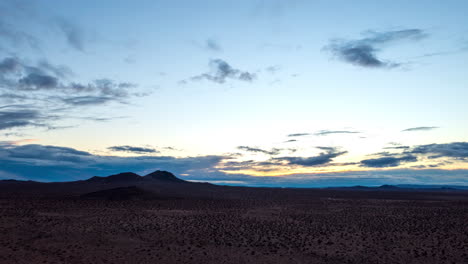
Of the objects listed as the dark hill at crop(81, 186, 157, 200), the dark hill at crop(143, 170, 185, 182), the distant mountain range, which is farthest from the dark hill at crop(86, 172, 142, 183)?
the dark hill at crop(81, 186, 157, 200)

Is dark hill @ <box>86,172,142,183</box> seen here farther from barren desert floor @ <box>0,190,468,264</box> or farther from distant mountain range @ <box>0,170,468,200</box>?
barren desert floor @ <box>0,190,468,264</box>

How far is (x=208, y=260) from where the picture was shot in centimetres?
1942

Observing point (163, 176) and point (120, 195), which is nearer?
point (120, 195)

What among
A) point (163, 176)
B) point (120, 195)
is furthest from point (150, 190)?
point (163, 176)

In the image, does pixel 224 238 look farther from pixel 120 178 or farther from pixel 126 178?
pixel 120 178

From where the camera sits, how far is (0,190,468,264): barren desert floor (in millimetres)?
19797

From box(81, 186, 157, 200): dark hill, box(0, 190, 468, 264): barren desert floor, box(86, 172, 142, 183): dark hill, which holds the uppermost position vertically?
box(86, 172, 142, 183): dark hill

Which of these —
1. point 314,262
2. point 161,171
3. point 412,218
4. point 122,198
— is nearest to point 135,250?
point 314,262

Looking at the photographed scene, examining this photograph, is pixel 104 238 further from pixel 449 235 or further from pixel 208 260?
pixel 449 235

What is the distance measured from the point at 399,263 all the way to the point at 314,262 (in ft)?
15.9

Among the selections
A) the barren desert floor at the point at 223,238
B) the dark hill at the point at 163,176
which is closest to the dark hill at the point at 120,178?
the dark hill at the point at 163,176

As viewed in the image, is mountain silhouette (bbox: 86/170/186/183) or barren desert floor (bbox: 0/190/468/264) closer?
barren desert floor (bbox: 0/190/468/264)

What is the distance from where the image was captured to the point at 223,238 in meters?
24.3

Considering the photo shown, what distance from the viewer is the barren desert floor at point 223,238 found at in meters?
19.8
